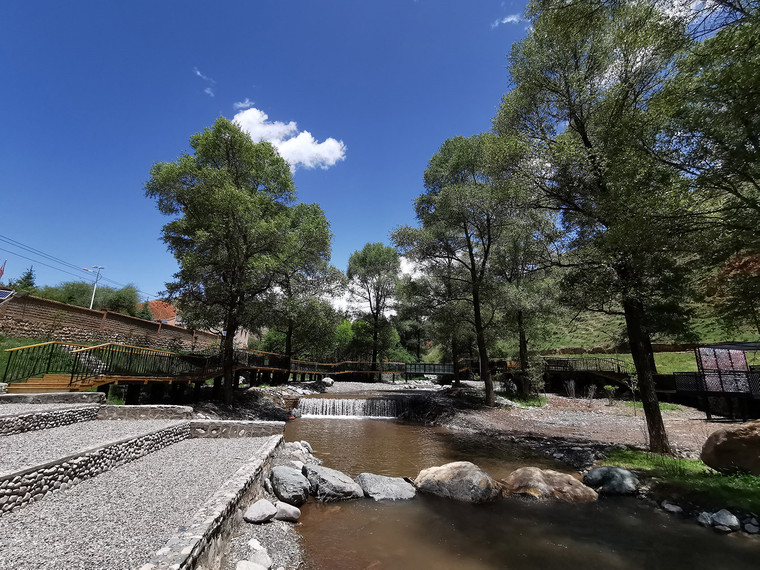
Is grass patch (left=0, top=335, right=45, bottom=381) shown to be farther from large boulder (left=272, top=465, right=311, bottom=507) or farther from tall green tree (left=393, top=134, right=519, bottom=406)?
tall green tree (left=393, top=134, right=519, bottom=406)

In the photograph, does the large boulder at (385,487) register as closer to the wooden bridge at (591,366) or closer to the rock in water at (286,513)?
the rock in water at (286,513)

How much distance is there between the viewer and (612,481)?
22.0 feet

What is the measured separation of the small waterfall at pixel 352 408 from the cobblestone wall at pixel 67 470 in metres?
10.8

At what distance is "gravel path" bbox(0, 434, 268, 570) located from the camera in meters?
2.92

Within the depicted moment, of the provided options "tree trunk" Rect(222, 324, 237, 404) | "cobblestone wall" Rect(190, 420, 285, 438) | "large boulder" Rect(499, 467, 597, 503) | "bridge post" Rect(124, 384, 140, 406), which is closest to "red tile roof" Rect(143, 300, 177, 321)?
"tree trunk" Rect(222, 324, 237, 404)

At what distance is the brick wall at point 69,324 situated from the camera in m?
14.6

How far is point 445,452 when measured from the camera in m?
10.1

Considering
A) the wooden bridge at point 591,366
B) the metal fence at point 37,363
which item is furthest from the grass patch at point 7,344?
the wooden bridge at point 591,366

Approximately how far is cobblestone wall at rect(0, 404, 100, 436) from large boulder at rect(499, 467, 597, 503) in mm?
10257

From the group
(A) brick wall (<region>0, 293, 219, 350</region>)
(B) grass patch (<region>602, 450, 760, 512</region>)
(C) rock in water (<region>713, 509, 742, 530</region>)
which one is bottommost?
(C) rock in water (<region>713, 509, 742, 530</region>)

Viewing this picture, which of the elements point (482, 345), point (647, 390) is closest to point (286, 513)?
point (647, 390)

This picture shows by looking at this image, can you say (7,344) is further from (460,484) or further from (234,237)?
(460,484)

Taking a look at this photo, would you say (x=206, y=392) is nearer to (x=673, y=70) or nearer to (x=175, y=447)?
(x=175, y=447)

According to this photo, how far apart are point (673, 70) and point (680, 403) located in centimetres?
1740
